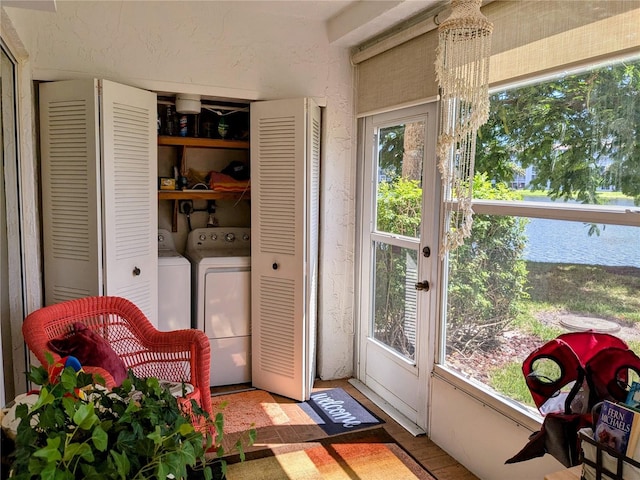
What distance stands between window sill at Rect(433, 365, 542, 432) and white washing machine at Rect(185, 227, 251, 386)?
1375 millimetres

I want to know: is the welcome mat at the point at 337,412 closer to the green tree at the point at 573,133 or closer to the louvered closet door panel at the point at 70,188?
the louvered closet door panel at the point at 70,188

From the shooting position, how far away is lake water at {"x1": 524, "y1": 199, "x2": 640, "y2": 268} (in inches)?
68.1

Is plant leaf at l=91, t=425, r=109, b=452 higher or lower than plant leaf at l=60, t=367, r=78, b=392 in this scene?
lower

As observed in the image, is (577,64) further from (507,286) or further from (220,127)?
(220,127)

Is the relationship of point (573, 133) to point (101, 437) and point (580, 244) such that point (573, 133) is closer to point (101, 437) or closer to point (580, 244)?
point (580, 244)

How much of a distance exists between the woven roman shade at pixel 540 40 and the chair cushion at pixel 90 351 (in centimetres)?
205

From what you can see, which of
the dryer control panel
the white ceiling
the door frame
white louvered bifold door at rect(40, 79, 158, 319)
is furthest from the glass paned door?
white louvered bifold door at rect(40, 79, 158, 319)

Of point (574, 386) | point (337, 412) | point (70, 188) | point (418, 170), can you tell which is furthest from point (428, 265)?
point (70, 188)

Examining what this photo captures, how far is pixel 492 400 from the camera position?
228 cm

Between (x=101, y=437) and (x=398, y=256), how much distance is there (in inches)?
96.4

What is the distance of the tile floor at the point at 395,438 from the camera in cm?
246

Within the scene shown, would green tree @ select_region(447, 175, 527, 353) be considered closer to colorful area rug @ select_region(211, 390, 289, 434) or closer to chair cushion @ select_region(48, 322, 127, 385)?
colorful area rug @ select_region(211, 390, 289, 434)

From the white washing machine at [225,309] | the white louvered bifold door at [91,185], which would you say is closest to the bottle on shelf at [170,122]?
the white louvered bifold door at [91,185]

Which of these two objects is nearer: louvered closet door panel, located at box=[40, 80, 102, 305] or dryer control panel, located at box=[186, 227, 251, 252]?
louvered closet door panel, located at box=[40, 80, 102, 305]
